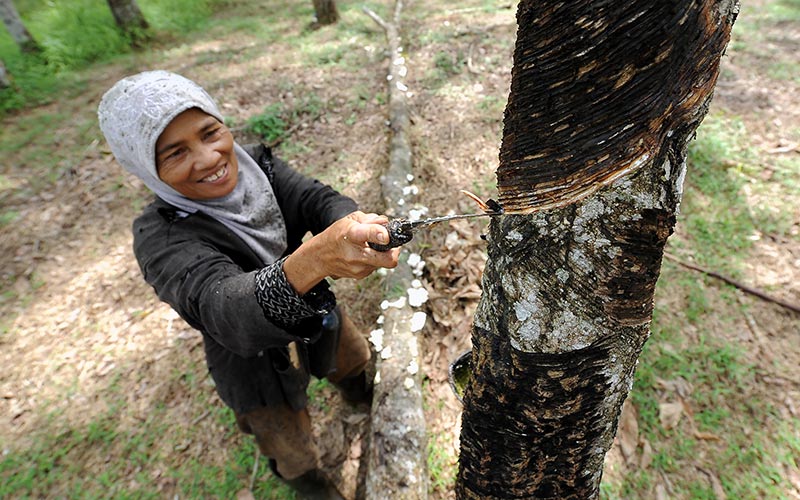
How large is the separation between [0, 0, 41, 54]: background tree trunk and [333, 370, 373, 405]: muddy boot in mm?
9296

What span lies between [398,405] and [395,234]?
1.58 meters

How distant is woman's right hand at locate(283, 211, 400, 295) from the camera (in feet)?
4.02

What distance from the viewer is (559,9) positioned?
32.3 inches

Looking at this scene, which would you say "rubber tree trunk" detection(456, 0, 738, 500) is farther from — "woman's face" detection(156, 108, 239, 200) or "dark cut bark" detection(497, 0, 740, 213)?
"woman's face" detection(156, 108, 239, 200)

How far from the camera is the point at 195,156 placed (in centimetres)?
171

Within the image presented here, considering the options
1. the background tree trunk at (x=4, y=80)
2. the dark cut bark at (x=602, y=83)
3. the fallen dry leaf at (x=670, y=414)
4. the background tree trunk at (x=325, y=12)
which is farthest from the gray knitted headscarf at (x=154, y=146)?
the background tree trunk at (x=325, y=12)

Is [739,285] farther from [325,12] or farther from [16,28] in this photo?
[16,28]

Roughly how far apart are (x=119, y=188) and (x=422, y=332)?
13.7ft

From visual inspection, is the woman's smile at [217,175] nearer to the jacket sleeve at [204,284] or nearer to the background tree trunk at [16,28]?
the jacket sleeve at [204,284]

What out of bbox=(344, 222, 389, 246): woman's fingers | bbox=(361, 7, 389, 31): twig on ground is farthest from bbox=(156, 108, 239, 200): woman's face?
bbox=(361, 7, 389, 31): twig on ground

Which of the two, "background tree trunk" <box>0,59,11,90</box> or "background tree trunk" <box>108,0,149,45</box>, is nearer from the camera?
"background tree trunk" <box>0,59,11,90</box>

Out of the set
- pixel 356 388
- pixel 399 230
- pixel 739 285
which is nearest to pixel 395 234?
pixel 399 230

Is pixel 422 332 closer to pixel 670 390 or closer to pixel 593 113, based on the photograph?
pixel 670 390

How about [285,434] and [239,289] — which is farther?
[285,434]
